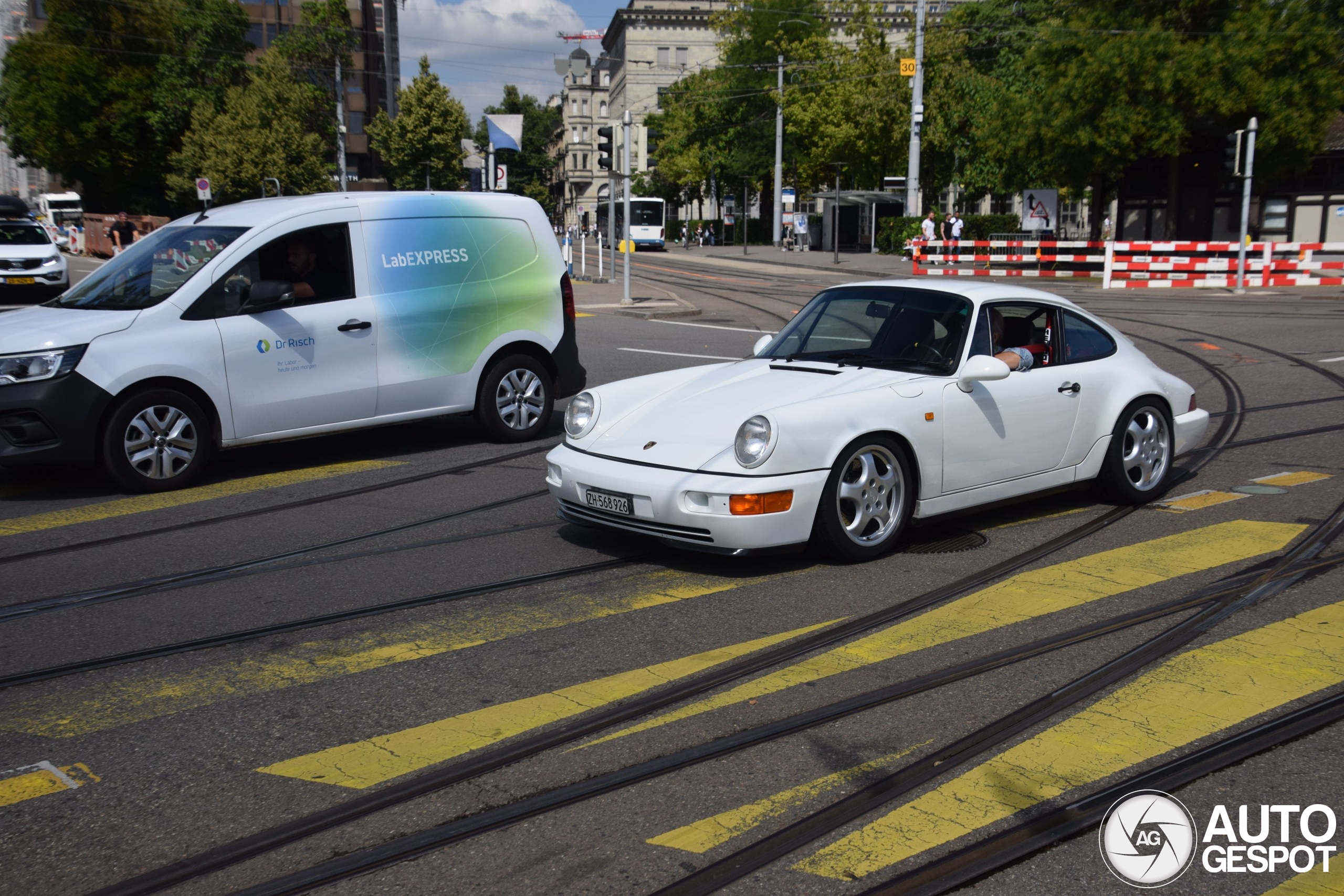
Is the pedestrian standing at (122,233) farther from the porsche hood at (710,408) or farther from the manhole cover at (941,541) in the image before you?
the manhole cover at (941,541)

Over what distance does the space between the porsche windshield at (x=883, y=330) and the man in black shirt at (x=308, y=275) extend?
3440mm

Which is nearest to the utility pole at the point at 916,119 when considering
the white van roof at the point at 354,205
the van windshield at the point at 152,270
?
the white van roof at the point at 354,205

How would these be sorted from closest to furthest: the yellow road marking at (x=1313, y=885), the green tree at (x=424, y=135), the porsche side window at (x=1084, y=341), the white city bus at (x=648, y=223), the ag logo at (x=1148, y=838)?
1. the yellow road marking at (x=1313, y=885)
2. the ag logo at (x=1148, y=838)
3. the porsche side window at (x=1084, y=341)
4. the white city bus at (x=648, y=223)
5. the green tree at (x=424, y=135)

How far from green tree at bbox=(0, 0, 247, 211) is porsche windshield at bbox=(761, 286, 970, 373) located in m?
67.9

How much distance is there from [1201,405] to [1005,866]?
934 cm

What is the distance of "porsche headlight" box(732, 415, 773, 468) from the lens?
578cm

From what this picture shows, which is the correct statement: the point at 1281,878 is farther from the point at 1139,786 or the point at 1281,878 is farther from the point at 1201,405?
the point at 1201,405

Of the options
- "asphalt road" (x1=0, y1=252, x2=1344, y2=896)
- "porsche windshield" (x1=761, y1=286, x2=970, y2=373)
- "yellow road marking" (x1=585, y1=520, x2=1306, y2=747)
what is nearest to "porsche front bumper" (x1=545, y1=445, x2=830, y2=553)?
"asphalt road" (x1=0, y1=252, x2=1344, y2=896)

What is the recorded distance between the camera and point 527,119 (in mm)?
178250

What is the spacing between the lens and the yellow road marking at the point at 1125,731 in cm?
337

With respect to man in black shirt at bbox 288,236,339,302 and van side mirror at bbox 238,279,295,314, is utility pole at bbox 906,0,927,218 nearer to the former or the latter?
man in black shirt at bbox 288,236,339,302

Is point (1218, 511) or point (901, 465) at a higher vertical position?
point (901, 465)

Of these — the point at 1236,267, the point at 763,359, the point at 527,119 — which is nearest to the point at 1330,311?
the point at 1236,267

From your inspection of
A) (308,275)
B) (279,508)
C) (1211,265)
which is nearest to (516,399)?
(308,275)
